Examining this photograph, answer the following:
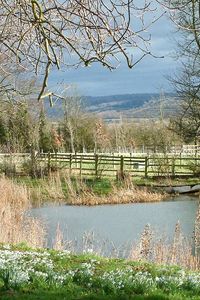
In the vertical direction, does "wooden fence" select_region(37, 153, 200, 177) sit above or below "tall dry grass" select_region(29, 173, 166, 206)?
above

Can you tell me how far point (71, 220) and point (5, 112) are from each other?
5342 millimetres

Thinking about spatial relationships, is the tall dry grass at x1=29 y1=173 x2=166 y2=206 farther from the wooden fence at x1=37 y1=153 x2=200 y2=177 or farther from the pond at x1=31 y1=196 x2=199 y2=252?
the wooden fence at x1=37 y1=153 x2=200 y2=177

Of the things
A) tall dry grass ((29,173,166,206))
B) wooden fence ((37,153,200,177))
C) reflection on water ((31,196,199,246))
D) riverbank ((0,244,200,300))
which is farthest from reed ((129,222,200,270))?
wooden fence ((37,153,200,177))

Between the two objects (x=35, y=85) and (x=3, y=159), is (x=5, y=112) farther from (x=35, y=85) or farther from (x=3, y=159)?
(x=3, y=159)

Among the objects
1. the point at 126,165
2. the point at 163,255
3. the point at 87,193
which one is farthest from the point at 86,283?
the point at 126,165

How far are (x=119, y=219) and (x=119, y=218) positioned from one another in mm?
219

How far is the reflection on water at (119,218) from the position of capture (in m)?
15.3

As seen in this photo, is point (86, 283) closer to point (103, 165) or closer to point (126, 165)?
point (103, 165)

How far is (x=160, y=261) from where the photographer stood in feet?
32.5

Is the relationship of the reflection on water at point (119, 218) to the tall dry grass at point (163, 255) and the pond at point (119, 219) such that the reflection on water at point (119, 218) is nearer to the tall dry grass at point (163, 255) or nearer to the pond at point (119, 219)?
the pond at point (119, 219)

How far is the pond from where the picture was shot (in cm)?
1510

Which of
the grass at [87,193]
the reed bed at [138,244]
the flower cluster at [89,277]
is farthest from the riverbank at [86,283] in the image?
the grass at [87,193]

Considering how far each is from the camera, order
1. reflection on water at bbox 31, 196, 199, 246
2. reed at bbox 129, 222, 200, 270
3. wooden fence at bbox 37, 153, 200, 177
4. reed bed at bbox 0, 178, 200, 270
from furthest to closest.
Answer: wooden fence at bbox 37, 153, 200, 177 < reflection on water at bbox 31, 196, 199, 246 < reed bed at bbox 0, 178, 200, 270 < reed at bbox 129, 222, 200, 270

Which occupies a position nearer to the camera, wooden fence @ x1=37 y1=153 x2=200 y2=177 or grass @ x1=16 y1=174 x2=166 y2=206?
grass @ x1=16 y1=174 x2=166 y2=206
